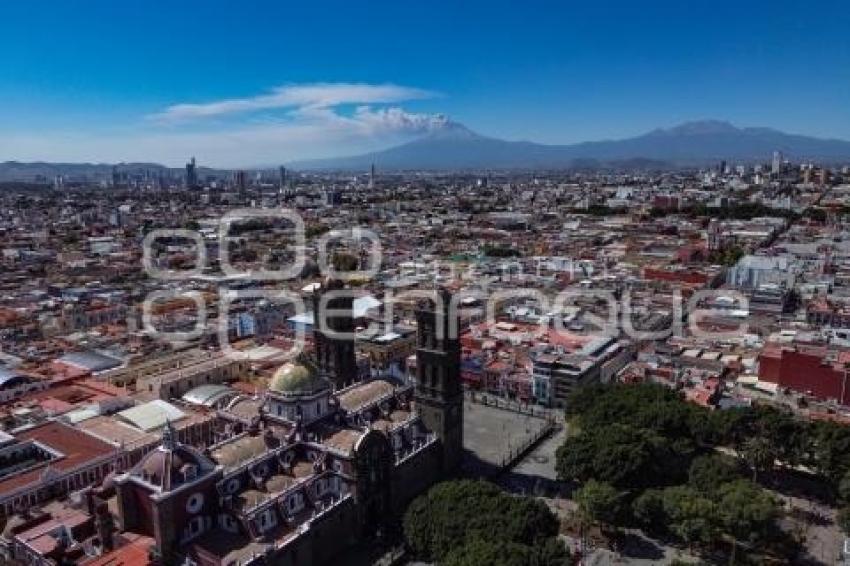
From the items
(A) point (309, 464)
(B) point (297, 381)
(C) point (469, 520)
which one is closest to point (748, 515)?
(C) point (469, 520)

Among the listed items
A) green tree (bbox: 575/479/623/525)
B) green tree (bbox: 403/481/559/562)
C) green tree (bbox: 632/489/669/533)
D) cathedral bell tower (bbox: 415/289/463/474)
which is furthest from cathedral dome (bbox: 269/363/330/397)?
green tree (bbox: 632/489/669/533)

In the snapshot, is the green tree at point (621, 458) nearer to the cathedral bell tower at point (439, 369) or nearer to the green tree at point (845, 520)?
the cathedral bell tower at point (439, 369)

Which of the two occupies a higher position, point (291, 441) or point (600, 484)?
point (291, 441)

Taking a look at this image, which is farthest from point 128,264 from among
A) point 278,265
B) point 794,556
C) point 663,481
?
point 794,556

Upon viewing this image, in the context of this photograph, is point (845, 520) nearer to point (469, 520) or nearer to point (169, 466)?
point (469, 520)

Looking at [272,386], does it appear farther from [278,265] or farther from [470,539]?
[278,265]

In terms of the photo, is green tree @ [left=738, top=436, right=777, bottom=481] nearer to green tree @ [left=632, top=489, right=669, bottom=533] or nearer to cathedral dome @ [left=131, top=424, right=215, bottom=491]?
green tree @ [left=632, top=489, right=669, bottom=533]
